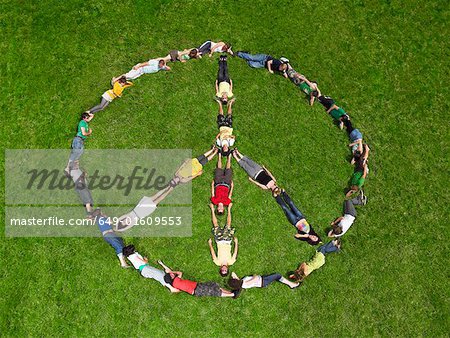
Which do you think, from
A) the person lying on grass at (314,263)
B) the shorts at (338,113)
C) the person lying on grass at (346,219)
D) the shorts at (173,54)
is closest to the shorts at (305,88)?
the shorts at (338,113)

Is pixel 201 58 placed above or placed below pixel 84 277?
above

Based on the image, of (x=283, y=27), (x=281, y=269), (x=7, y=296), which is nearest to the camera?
(x=7, y=296)

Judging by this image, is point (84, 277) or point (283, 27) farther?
point (283, 27)

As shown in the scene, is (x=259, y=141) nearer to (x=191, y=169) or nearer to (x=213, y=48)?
(x=191, y=169)

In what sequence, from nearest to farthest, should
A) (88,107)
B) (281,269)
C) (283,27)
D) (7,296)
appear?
(7,296), (281,269), (88,107), (283,27)

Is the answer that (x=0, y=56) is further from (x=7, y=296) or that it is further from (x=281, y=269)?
(x=281, y=269)

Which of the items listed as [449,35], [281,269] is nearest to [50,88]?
[281,269]

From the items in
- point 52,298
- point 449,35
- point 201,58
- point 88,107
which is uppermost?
point 449,35
